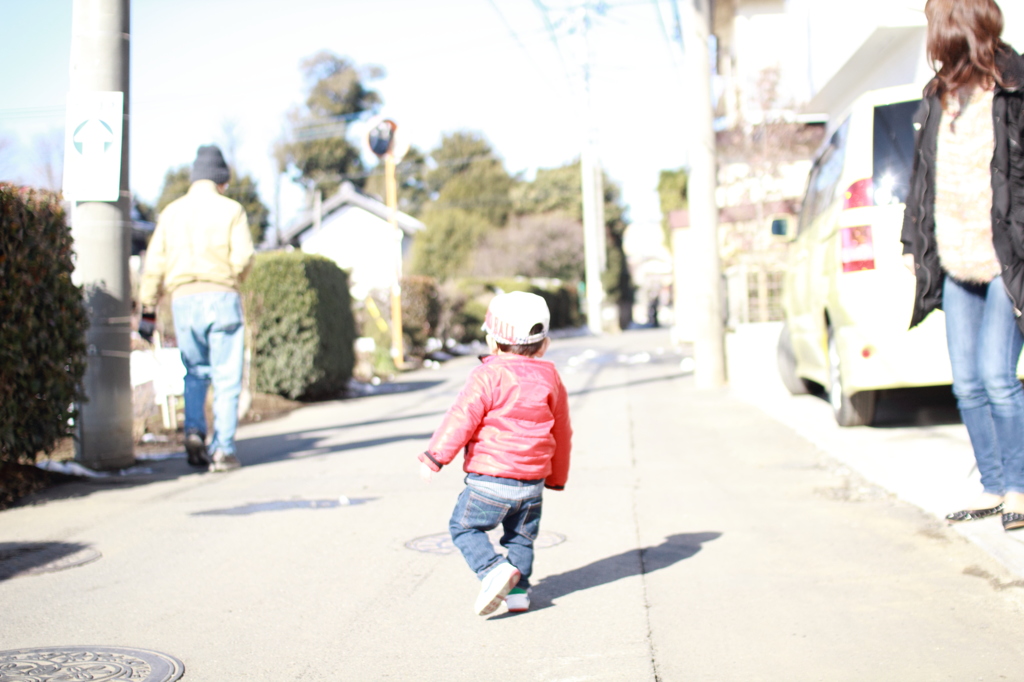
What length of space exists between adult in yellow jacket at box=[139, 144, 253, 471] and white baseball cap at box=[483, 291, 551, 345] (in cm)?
360

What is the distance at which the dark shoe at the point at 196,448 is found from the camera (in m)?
7.09

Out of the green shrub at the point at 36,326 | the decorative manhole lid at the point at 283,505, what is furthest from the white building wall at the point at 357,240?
the decorative manhole lid at the point at 283,505

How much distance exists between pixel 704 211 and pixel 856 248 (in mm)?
6114

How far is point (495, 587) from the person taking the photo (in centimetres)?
354

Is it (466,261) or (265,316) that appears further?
(466,261)

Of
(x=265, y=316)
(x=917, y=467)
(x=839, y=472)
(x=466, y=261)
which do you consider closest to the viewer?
(x=917, y=467)

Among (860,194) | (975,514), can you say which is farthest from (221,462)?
(975,514)

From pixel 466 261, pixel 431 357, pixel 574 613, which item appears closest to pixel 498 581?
pixel 574 613

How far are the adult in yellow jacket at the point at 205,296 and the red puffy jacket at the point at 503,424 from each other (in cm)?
364

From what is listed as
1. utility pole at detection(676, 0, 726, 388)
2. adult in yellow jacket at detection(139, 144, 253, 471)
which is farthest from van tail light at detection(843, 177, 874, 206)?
utility pole at detection(676, 0, 726, 388)

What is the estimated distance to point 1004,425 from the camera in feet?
14.0

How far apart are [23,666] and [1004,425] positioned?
3762 mm

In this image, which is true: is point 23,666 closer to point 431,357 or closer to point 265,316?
point 265,316

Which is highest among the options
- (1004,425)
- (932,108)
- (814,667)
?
(932,108)
